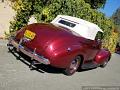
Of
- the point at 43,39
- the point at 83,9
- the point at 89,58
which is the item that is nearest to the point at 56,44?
the point at 43,39

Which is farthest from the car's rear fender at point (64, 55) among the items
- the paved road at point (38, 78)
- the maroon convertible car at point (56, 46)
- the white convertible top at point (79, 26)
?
the white convertible top at point (79, 26)

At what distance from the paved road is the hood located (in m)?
0.73

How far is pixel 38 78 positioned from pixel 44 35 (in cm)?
129

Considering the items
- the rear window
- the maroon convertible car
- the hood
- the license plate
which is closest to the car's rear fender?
the maroon convertible car

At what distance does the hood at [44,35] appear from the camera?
26.6 feet

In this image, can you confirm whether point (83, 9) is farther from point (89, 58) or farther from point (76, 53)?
point (76, 53)

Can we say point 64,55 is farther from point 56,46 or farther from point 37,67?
point 37,67

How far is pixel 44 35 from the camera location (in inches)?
327

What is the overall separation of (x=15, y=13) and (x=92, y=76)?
14.6ft

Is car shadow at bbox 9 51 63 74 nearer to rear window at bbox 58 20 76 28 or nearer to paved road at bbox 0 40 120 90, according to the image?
paved road at bbox 0 40 120 90

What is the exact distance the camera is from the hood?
319 inches

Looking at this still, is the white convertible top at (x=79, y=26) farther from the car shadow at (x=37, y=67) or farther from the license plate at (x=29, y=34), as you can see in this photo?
the license plate at (x=29, y=34)

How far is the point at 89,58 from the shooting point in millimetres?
9797

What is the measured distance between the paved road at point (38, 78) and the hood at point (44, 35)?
0.73m
